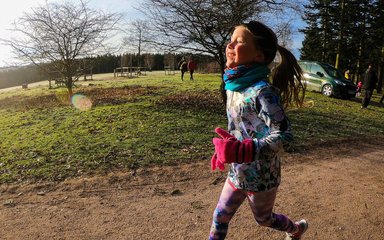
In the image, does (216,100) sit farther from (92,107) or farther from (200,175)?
(200,175)

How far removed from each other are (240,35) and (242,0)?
7.26 meters

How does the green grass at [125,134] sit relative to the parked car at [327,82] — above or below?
below

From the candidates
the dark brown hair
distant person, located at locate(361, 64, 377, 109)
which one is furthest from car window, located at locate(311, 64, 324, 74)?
the dark brown hair

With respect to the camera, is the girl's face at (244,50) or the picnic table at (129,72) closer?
the girl's face at (244,50)

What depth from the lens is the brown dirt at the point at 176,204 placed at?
357cm

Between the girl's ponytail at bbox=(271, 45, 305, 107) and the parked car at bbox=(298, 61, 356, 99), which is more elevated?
the girl's ponytail at bbox=(271, 45, 305, 107)

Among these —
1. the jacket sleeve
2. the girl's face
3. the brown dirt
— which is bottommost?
the brown dirt

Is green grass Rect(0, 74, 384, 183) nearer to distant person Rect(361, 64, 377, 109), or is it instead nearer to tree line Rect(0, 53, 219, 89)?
tree line Rect(0, 53, 219, 89)

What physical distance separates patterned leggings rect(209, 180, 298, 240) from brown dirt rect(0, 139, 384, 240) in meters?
0.85

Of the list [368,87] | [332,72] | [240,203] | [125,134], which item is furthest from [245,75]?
[332,72]

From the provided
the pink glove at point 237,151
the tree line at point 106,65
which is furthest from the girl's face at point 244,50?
the tree line at point 106,65

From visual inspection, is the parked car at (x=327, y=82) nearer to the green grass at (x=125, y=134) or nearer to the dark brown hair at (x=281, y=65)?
the green grass at (x=125, y=134)

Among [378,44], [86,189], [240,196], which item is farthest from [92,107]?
[378,44]

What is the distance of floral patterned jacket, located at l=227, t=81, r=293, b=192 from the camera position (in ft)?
6.73
